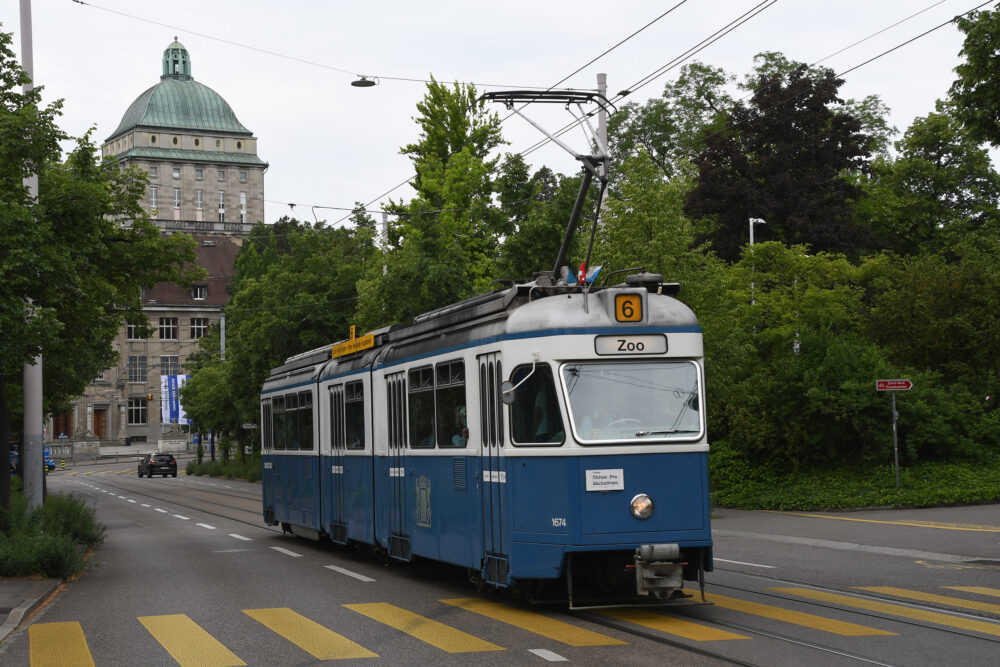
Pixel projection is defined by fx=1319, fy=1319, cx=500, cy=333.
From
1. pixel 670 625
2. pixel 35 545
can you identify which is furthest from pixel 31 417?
pixel 670 625

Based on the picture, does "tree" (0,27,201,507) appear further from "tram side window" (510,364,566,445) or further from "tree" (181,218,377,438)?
"tree" (181,218,377,438)

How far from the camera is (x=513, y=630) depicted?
11.4 metres

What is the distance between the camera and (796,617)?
38.8 feet

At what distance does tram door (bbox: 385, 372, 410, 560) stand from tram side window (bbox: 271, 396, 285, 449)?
7036 mm

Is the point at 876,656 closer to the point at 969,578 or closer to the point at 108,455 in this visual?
the point at 969,578

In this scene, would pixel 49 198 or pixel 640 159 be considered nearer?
pixel 49 198

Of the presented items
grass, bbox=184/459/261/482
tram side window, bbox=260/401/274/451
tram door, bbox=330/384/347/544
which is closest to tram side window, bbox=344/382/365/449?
tram door, bbox=330/384/347/544

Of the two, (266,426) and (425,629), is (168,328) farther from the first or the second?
(425,629)

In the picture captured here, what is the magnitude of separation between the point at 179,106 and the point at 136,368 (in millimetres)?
41536

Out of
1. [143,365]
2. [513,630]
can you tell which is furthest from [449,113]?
[143,365]

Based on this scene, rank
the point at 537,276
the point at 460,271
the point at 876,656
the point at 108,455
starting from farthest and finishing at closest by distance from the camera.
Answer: the point at 108,455, the point at 460,271, the point at 537,276, the point at 876,656

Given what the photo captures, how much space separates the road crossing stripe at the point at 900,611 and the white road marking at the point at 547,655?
11.9 feet

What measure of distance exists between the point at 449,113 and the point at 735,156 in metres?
11.1

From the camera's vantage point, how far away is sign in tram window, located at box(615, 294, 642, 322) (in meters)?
12.6
